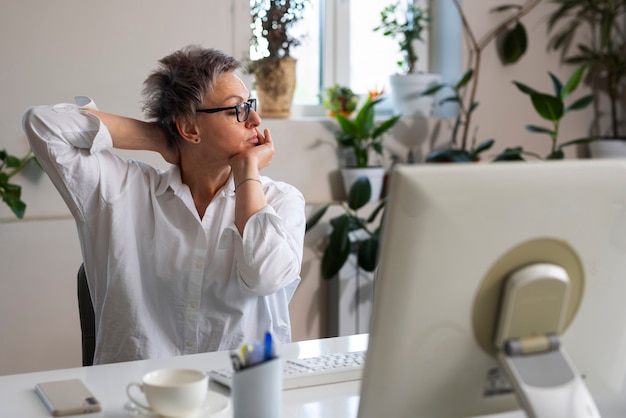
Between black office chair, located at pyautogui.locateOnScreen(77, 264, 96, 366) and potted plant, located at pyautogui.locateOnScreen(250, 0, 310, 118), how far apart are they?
1.46 meters

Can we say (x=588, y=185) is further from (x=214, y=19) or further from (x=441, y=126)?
(x=441, y=126)

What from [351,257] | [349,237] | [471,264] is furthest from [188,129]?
[351,257]

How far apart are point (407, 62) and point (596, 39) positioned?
0.98 meters

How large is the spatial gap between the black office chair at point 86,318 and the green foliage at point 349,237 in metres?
1.32

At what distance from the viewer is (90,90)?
2.89 m

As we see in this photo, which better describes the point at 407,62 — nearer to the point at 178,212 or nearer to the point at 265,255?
the point at 178,212

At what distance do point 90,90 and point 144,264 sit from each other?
112 cm

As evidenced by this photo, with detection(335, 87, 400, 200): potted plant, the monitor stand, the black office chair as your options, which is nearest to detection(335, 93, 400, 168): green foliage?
detection(335, 87, 400, 200): potted plant

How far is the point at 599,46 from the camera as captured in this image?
3.85 meters

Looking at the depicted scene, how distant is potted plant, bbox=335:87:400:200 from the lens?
326 centimetres

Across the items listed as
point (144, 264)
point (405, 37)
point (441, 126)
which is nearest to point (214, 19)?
point (405, 37)

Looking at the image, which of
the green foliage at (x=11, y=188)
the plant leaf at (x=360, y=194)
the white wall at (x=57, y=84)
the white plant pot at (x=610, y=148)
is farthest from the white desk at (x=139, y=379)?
the white plant pot at (x=610, y=148)

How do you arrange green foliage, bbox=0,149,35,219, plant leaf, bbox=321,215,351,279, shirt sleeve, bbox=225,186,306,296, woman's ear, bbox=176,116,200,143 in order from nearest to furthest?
shirt sleeve, bbox=225,186,306,296 < woman's ear, bbox=176,116,200,143 < green foliage, bbox=0,149,35,219 < plant leaf, bbox=321,215,351,279

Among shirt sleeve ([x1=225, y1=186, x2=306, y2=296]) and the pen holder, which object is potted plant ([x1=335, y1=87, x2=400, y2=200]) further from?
the pen holder
